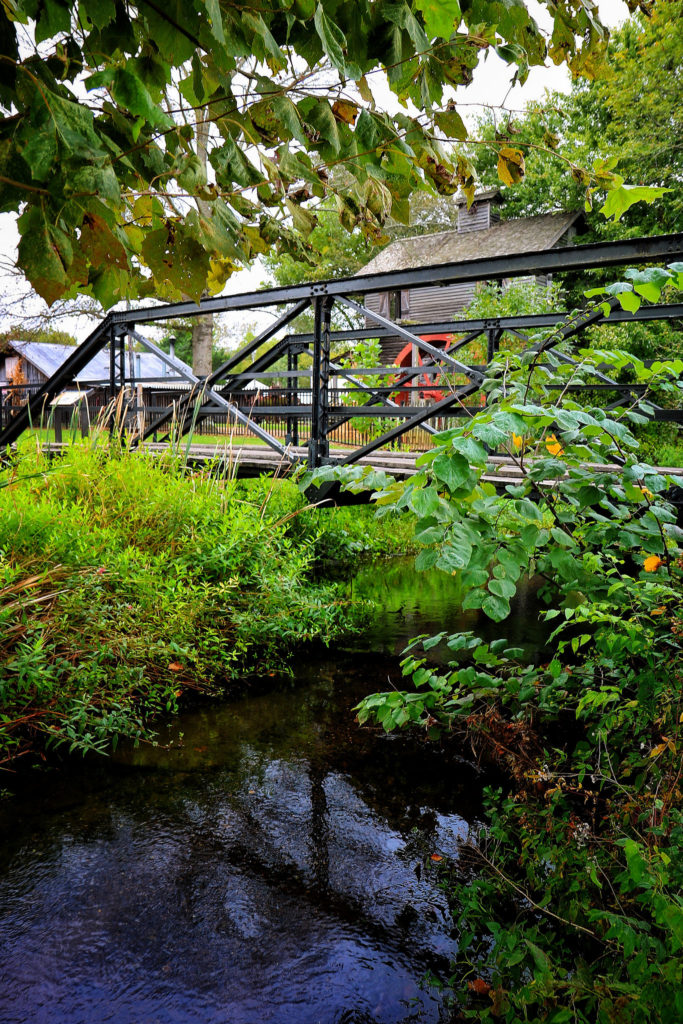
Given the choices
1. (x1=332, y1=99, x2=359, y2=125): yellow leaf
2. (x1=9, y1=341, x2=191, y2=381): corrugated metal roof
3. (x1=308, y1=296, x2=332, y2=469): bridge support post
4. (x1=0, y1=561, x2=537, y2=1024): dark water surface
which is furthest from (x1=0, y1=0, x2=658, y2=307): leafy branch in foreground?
(x1=9, y1=341, x2=191, y2=381): corrugated metal roof

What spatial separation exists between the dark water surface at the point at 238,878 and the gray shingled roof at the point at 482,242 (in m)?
18.2

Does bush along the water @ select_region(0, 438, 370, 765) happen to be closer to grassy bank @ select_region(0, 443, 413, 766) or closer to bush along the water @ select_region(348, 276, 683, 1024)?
grassy bank @ select_region(0, 443, 413, 766)

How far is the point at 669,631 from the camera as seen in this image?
81.7 inches

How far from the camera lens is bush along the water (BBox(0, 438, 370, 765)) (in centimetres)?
347

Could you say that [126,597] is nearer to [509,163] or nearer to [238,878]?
[238,878]

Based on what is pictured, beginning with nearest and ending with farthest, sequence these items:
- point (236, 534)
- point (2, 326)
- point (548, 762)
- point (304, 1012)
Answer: point (304, 1012)
point (548, 762)
point (236, 534)
point (2, 326)

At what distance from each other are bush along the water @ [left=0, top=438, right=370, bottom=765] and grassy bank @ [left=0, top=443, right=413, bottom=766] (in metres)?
0.01

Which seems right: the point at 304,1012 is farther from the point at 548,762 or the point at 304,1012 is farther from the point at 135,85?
the point at 135,85

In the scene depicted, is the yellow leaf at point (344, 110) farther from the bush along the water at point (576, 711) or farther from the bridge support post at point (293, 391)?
the bridge support post at point (293, 391)

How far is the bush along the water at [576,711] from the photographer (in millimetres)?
1581

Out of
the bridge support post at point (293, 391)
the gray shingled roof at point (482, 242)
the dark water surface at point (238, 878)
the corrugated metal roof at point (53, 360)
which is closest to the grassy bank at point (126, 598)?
the dark water surface at point (238, 878)

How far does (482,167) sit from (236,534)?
25.5 meters

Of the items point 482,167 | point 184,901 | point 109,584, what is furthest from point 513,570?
point 482,167

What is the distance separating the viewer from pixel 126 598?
13.4 ft
